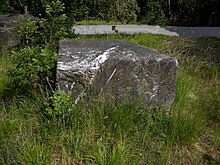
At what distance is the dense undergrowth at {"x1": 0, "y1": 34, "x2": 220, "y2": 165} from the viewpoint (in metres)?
2.44

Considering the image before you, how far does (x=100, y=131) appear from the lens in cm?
273

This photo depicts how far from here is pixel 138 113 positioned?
2.89 metres

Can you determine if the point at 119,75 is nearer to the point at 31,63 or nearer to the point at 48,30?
the point at 31,63

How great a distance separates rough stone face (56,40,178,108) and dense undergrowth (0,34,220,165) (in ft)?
0.39

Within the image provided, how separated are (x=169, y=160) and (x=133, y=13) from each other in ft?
25.0

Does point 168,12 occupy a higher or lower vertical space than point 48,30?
higher

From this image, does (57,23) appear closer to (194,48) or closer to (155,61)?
(155,61)

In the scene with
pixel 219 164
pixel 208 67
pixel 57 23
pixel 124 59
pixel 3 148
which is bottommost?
pixel 219 164

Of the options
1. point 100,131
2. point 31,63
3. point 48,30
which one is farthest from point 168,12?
point 100,131

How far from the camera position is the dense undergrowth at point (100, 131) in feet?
8.00

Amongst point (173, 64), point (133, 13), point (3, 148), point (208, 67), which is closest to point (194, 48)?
point (208, 67)

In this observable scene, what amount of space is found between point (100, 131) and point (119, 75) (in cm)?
55

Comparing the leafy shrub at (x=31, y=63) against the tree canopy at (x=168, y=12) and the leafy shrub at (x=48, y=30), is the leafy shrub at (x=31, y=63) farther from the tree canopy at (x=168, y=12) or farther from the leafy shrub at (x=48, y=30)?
the tree canopy at (x=168, y=12)

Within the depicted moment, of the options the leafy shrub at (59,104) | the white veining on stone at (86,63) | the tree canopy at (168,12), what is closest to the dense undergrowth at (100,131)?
the leafy shrub at (59,104)
